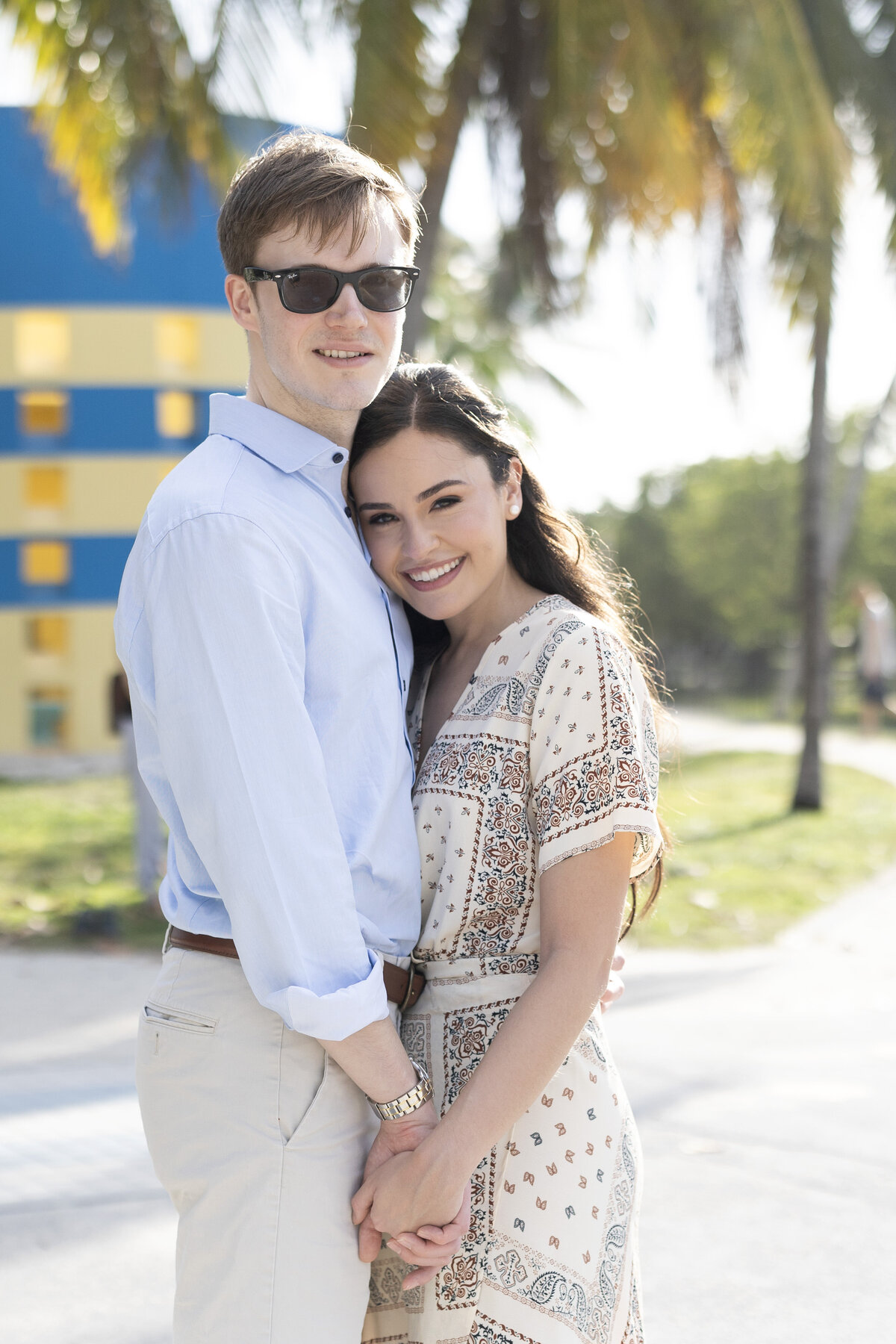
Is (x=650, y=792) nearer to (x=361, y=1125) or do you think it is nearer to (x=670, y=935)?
(x=361, y=1125)

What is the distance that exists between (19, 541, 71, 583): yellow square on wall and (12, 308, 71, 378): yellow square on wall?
2.25 meters

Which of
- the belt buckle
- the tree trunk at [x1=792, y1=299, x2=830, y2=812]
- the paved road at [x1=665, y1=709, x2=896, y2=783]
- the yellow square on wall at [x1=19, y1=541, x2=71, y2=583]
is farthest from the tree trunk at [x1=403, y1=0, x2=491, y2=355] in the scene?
the yellow square on wall at [x1=19, y1=541, x2=71, y2=583]

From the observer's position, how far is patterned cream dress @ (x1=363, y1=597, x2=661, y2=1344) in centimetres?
187

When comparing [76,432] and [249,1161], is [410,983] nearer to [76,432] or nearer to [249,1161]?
[249,1161]

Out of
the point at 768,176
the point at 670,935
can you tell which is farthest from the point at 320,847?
the point at 768,176

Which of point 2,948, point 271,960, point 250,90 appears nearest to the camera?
point 271,960

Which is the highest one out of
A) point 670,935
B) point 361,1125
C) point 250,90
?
point 250,90

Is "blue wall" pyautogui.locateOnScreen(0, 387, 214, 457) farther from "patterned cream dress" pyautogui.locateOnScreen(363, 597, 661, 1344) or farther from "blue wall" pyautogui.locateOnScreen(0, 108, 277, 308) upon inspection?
"patterned cream dress" pyautogui.locateOnScreen(363, 597, 661, 1344)

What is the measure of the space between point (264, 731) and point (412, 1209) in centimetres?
67

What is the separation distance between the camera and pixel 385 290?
6.16ft

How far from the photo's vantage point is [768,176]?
9180mm

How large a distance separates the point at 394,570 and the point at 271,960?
765 millimetres

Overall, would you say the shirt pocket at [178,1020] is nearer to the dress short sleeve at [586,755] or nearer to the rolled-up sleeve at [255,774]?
the rolled-up sleeve at [255,774]

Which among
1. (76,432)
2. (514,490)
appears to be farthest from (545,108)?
(76,432)
